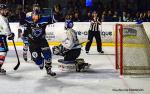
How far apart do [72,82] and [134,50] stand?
193cm

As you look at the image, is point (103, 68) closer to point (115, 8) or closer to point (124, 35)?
point (124, 35)

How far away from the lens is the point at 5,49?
29.3ft

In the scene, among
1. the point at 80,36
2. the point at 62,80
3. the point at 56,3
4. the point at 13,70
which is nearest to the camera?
the point at 62,80

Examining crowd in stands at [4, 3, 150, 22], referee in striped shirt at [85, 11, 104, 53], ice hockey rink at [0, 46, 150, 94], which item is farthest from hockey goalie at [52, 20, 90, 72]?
crowd in stands at [4, 3, 150, 22]

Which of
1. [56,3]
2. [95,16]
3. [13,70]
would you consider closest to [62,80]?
[13,70]

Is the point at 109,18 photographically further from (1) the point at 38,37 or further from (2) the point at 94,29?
(1) the point at 38,37

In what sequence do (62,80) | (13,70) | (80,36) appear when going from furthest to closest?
(80,36) → (13,70) → (62,80)

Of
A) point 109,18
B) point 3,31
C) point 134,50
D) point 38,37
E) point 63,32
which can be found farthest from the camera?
point 109,18

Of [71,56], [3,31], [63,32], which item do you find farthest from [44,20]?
[63,32]

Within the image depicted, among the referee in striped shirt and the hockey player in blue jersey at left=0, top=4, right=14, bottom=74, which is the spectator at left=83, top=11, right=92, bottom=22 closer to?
the referee in striped shirt

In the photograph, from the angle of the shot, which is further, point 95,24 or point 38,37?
point 95,24

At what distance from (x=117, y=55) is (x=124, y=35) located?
95cm

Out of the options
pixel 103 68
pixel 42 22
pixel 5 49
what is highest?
pixel 42 22

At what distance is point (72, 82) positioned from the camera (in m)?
8.38
